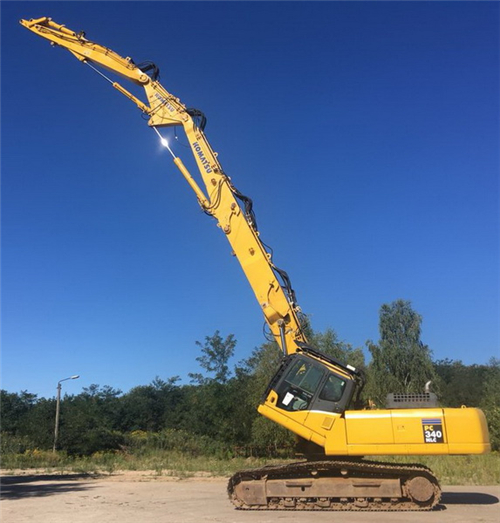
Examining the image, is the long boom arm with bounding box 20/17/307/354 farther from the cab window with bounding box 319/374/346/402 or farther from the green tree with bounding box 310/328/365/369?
the green tree with bounding box 310/328/365/369

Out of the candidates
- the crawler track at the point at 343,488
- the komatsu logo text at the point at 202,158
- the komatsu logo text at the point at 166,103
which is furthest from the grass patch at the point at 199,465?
the komatsu logo text at the point at 166,103

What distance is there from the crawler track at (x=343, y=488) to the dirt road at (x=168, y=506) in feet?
1.15

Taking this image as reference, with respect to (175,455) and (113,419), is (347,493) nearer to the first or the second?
(175,455)

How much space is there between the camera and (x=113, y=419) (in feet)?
201

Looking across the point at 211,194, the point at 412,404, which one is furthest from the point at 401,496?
the point at 211,194

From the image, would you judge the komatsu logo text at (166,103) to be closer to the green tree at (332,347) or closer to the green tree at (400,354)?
the green tree at (332,347)

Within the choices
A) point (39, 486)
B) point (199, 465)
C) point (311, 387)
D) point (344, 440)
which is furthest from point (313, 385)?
point (199, 465)

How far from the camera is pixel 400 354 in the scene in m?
47.6

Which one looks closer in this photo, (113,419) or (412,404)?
(412,404)

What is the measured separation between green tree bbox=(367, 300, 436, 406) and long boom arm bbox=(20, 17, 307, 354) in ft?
114

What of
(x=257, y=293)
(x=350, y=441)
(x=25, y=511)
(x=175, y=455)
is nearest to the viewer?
(x=350, y=441)

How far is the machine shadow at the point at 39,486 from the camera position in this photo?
14117 mm

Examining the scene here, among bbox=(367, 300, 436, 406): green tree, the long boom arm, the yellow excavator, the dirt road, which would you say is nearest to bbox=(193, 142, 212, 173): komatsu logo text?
the long boom arm

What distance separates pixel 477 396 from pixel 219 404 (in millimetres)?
41846
